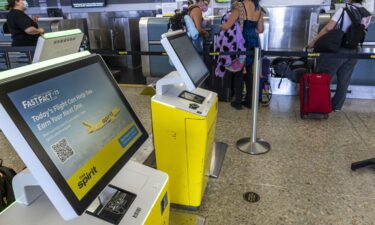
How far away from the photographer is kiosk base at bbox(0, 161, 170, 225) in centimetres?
94

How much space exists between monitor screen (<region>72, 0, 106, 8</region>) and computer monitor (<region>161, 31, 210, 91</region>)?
5847mm

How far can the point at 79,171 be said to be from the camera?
2.81 ft

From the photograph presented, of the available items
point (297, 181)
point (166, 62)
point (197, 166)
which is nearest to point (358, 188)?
point (297, 181)

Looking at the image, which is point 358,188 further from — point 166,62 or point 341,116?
point 166,62

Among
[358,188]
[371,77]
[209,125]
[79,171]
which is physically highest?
[79,171]

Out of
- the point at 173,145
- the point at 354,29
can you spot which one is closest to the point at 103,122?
the point at 173,145

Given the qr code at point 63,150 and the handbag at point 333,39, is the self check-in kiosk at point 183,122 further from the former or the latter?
the handbag at point 333,39

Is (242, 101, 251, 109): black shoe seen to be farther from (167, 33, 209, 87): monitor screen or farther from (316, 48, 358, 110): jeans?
(167, 33, 209, 87): monitor screen

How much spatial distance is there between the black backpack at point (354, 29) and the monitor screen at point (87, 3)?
5.50m

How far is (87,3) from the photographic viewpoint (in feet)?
23.7

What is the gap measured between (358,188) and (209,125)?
133 cm

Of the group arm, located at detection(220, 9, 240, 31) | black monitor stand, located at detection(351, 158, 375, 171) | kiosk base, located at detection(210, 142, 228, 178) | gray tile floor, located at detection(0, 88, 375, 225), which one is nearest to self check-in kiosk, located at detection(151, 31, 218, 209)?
gray tile floor, located at detection(0, 88, 375, 225)

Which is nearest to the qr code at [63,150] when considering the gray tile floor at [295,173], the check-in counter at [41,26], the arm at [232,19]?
the gray tile floor at [295,173]

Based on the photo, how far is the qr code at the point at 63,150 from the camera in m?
0.81
